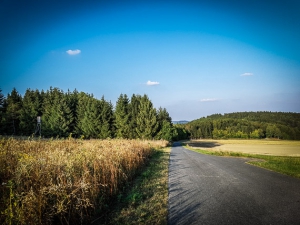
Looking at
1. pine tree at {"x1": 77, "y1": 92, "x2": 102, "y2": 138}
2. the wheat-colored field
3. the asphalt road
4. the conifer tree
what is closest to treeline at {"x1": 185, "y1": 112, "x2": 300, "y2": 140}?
the wheat-colored field

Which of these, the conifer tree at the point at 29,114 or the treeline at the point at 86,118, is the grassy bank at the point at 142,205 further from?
the conifer tree at the point at 29,114

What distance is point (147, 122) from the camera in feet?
132

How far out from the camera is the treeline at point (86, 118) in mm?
39906

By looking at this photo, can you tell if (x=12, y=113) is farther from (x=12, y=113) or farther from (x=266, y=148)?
(x=266, y=148)

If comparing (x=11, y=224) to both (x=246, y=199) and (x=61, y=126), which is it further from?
(x=61, y=126)

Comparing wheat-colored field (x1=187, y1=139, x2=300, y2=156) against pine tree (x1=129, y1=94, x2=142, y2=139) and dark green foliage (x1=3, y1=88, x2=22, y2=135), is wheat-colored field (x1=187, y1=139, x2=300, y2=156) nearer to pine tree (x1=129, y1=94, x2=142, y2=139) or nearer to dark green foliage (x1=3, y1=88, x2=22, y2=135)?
pine tree (x1=129, y1=94, x2=142, y2=139)

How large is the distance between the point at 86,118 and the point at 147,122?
15.7 m

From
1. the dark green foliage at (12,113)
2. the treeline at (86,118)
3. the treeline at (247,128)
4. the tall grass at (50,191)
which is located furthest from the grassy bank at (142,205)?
the treeline at (247,128)

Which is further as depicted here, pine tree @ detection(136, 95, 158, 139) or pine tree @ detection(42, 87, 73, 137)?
pine tree @ detection(136, 95, 158, 139)

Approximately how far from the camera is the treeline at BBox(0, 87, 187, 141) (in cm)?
3991

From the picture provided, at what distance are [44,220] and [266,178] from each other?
30.7 feet

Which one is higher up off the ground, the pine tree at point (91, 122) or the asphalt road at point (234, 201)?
the pine tree at point (91, 122)

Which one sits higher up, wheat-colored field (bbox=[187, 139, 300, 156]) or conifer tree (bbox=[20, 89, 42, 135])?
conifer tree (bbox=[20, 89, 42, 135])

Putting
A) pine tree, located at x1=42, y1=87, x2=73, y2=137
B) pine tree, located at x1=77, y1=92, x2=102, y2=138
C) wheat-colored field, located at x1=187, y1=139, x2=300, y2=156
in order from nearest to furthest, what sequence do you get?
wheat-colored field, located at x1=187, y1=139, x2=300, y2=156, pine tree, located at x1=42, y1=87, x2=73, y2=137, pine tree, located at x1=77, y1=92, x2=102, y2=138
